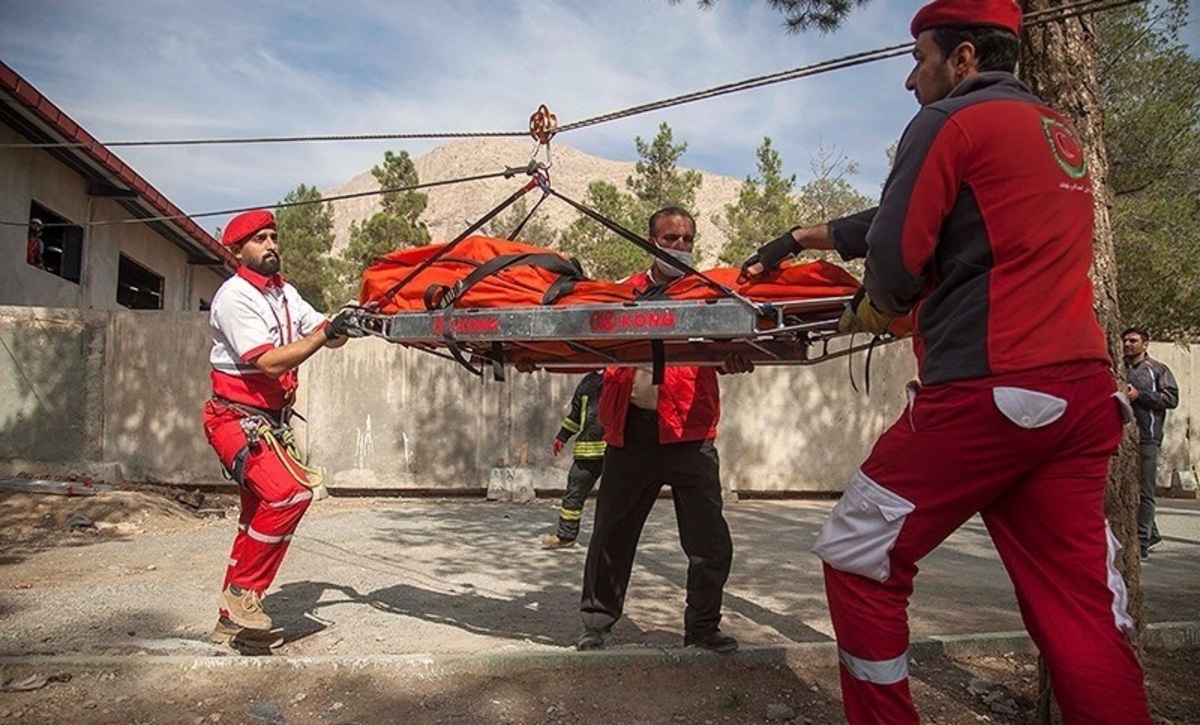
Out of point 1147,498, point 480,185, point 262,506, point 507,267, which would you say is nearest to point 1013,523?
point 507,267

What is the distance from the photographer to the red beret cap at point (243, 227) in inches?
172

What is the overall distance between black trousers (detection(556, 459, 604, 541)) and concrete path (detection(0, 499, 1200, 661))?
27 cm

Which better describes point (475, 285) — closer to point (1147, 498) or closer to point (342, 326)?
point (342, 326)

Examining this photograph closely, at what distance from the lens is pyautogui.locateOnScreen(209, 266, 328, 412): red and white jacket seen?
418cm

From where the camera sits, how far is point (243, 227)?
4.38m

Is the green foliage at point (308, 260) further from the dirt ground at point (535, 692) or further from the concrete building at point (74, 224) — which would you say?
the dirt ground at point (535, 692)

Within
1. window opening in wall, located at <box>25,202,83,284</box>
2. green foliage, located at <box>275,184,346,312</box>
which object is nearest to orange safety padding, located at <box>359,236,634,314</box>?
window opening in wall, located at <box>25,202,83,284</box>

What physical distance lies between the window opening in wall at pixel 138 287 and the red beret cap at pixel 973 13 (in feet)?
56.9

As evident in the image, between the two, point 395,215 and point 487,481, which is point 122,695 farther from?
point 395,215

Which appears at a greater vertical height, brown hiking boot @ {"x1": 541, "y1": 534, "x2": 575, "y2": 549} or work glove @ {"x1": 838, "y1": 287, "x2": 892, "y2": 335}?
work glove @ {"x1": 838, "y1": 287, "x2": 892, "y2": 335}

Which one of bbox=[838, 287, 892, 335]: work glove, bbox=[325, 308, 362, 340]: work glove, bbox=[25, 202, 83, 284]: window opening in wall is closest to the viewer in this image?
bbox=[838, 287, 892, 335]: work glove

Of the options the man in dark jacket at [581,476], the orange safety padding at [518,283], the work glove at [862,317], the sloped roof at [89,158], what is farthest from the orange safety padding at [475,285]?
the sloped roof at [89,158]

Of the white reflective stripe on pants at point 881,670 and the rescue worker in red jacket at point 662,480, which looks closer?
the white reflective stripe on pants at point 881,670

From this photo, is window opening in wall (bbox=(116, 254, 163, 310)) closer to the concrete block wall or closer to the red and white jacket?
the concrete block wall
